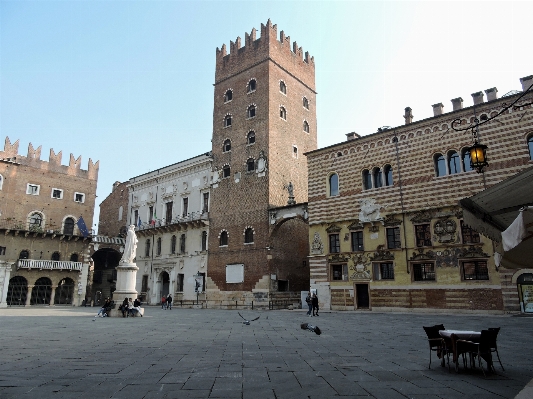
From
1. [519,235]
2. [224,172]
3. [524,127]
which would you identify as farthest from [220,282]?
[519,235]

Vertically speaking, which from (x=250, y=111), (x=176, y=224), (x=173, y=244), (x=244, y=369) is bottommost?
(x=244, y=369)

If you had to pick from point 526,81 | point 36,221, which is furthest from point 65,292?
point 526,81

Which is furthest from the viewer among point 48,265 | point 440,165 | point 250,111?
point 48,265

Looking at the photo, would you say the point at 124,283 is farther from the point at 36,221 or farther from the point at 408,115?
the point at 36,221

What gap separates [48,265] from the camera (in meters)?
36.7

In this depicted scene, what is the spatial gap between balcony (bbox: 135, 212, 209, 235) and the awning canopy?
28.2 metres

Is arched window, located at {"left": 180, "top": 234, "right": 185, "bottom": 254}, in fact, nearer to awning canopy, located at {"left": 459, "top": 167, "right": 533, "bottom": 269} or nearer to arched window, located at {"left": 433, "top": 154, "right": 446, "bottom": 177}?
arched window, located at {"left": 433, "top": 154, "right": 446, "bottom": 177}

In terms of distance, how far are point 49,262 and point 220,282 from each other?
16806 millimetres

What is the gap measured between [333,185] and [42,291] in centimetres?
2928

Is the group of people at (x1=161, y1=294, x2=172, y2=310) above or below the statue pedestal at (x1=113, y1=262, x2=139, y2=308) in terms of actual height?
below

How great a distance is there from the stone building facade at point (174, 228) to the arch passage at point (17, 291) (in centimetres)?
992

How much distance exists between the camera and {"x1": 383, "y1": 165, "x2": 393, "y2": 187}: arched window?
79.3 feet

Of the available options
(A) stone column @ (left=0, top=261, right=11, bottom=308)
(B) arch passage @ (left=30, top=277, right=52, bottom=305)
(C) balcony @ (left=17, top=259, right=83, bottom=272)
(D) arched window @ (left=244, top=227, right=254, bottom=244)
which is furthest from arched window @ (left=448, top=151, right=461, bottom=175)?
(A) stone column @ (left=0, top=261, right=11, bottom=308)

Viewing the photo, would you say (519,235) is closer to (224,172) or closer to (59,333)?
(59,333)
